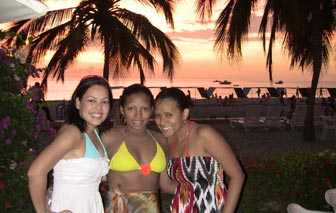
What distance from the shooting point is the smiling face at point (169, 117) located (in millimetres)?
3023

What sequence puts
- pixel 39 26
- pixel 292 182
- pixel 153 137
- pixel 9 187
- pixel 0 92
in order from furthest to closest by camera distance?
pixel 39 26, pixel 292 182, pixel 9 187, pixel 0 92, pixel 153 137

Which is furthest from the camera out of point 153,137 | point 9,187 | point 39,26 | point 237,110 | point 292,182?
point 237,110

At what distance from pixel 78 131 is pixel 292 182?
3935 mm

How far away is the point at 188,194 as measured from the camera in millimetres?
3029

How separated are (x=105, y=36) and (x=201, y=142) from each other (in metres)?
11.5

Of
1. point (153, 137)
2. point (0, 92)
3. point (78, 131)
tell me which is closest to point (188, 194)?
point (153, 137)

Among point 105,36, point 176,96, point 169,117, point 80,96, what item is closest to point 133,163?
point 169,117

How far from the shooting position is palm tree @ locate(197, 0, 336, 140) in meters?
13.0

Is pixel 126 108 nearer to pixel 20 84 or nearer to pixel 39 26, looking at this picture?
pixel 20 84

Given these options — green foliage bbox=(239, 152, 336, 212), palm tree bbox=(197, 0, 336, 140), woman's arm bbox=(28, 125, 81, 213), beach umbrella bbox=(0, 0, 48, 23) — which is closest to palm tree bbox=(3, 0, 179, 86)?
palm tree bbox=(197, 0, 336, 140)

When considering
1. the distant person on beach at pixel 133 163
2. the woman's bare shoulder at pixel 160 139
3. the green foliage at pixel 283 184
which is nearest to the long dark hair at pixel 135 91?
the distant person on beach at pixel 133 163

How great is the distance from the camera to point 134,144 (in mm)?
3229

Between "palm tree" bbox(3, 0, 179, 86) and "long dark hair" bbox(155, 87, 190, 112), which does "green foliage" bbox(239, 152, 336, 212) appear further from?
"palm tree" bbox(3, 0, 179, 86)

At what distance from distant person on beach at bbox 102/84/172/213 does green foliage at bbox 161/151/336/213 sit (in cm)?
269
